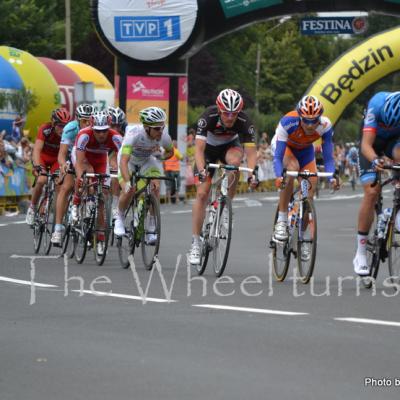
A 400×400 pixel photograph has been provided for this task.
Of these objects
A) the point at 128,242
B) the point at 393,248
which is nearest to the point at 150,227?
the point at 128,242

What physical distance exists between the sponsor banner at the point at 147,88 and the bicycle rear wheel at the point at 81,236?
18072 mm

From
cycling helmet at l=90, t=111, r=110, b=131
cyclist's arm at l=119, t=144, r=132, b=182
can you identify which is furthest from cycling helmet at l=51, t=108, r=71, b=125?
cyclist's arm at l=119, t=144, r=132, b=182

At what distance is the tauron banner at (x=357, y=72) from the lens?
98.0 feet

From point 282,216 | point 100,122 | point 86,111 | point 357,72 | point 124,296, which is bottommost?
point 124,296

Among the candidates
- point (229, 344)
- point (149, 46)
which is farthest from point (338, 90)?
point (229, 344)

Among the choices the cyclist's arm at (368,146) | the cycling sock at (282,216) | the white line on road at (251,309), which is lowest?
the white line on road at (251,309)

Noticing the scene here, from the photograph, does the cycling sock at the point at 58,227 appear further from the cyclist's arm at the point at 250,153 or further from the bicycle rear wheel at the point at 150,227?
the cyclist's arm at the point at 250,153

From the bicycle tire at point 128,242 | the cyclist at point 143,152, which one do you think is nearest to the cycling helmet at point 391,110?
the cyclist at point 143,152

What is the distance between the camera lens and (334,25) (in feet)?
107

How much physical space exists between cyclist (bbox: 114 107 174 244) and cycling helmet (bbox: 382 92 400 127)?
3.11 meters

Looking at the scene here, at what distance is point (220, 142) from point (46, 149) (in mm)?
4571

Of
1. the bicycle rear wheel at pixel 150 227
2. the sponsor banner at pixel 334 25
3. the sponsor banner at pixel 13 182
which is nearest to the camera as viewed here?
the bicycle rear wheel at pixel 150 227

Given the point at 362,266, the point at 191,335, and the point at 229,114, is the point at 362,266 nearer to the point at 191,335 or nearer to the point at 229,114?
the point at 229,114

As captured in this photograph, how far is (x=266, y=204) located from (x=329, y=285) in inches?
863
